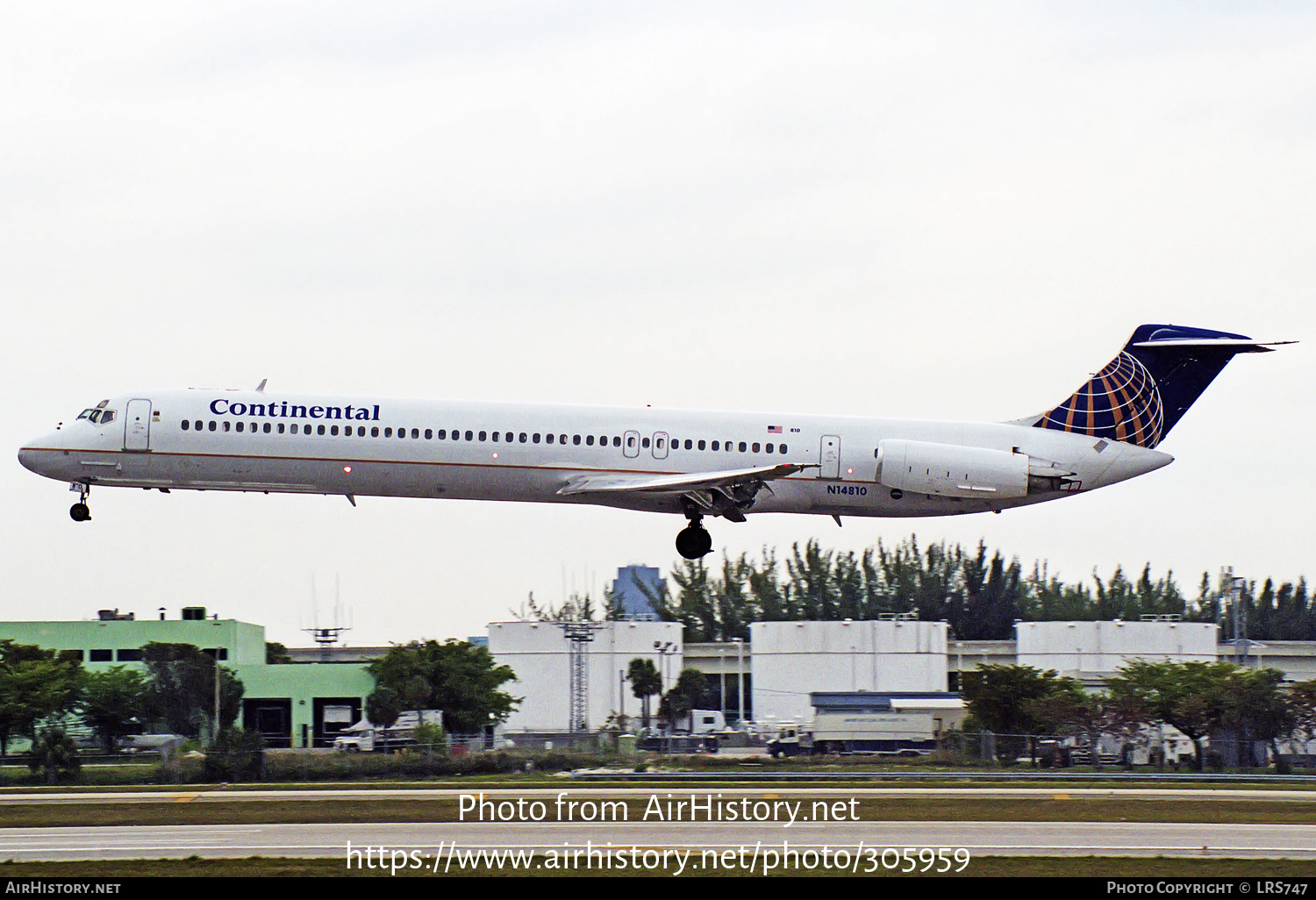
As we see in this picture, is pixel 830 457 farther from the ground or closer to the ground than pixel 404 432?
closer to the ground

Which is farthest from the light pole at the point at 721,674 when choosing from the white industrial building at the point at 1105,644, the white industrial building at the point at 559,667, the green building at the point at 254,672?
the green building at the point at 254,672

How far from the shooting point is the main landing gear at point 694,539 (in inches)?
1495

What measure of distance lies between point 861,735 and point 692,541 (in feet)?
49.9

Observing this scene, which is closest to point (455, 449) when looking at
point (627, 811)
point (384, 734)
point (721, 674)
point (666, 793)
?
point (666, 793)

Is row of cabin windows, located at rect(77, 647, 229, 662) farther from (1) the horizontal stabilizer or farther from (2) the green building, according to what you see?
(1) the horizontal stabilizer

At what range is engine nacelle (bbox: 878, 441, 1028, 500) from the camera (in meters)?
37.4

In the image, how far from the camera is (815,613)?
8038 cm

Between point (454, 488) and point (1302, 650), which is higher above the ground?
point (454, 488)

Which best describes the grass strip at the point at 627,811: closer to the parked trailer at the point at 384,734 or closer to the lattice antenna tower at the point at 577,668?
the parked trailer at the point at 384,734

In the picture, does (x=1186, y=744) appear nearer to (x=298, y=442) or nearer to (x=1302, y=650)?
(x=1302, y=650)

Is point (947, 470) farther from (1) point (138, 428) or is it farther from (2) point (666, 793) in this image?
(1) point (138, 428)

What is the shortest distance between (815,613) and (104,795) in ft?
161

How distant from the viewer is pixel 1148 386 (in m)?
40.6
